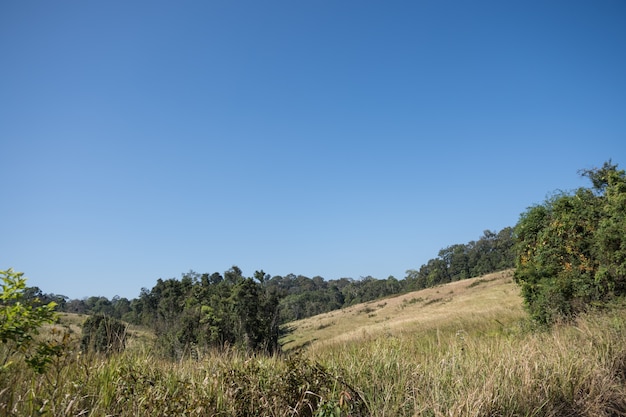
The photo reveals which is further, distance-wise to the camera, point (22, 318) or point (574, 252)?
point (574, 252)

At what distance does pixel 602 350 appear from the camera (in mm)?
6500

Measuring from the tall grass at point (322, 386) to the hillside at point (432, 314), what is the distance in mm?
3407

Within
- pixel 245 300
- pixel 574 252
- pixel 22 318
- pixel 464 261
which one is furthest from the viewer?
pixel 464 261

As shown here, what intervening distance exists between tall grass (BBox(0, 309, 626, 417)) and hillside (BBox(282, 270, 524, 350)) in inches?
134

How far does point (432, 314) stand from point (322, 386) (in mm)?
35011

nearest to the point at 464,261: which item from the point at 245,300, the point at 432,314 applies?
the point at 432,314

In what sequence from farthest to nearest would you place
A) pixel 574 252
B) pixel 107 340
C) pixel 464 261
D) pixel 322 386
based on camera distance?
pixel 464 261 < pixel 574 252 < pixel 107 340 < pixel 322 386

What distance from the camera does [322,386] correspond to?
399 centimetres

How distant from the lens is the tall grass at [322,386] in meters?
3.18

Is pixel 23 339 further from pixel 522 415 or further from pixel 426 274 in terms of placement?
pixel 426 274

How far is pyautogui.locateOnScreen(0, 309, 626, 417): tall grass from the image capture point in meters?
3.18

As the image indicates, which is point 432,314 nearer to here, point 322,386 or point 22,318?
point 322,386

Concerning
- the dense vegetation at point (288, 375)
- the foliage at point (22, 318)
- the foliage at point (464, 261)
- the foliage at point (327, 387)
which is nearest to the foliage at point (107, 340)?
the dense vegetation at point (288, 375)

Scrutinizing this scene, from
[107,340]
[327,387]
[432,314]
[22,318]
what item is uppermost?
[22,318]
